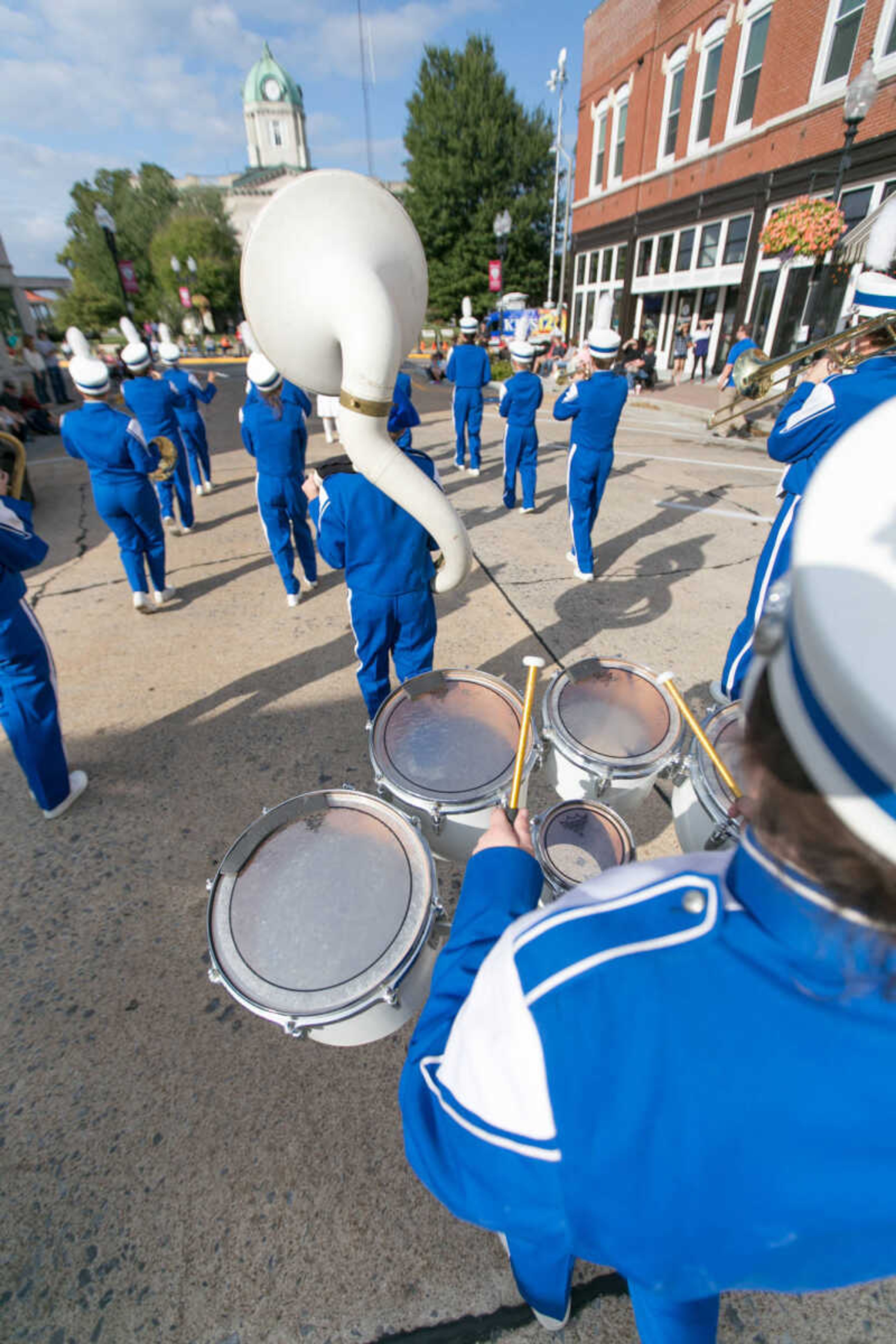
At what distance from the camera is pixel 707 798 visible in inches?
75.2

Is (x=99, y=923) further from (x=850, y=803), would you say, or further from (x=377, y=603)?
(x=850, y=803)

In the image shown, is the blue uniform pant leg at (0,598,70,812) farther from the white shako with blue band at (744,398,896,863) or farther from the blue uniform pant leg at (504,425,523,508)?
the blue uniform pant leg at (504,425,523,508)

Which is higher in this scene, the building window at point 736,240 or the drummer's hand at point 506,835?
the building window at point 736,240

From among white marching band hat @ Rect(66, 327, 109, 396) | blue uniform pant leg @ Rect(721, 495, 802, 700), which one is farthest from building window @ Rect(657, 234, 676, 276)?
white marching band hat @ Rect(66, 327, 109, 396)

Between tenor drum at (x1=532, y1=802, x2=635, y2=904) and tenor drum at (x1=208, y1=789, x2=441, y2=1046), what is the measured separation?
40 cm

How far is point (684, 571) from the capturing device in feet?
18.4

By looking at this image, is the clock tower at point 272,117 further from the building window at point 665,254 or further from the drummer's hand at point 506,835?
the drummer's hand at point 506,835

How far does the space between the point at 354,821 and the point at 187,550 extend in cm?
569

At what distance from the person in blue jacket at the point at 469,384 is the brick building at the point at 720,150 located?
481 cm

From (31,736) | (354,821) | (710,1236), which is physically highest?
(710,1236)

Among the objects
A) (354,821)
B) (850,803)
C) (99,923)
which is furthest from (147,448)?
(850,803)

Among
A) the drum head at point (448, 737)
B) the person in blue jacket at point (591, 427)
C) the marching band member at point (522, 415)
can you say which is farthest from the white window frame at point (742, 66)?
the drum head at point (448, 737)

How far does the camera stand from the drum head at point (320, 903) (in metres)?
1.51

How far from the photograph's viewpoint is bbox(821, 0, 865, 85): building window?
1141 cm
